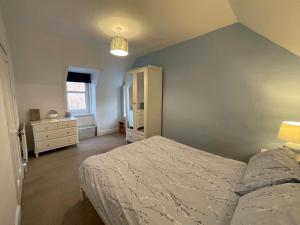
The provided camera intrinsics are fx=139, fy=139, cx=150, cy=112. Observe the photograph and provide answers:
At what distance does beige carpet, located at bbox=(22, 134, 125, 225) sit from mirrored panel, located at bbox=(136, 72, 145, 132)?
1312 millimetres

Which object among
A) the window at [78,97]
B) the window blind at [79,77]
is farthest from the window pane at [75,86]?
the window blind at [79,77]

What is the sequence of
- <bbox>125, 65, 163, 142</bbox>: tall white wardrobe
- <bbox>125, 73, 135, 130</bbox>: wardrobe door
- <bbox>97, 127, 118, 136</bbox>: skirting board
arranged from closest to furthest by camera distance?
<bbox>125, 65, 163, 142</bbox>: tall white wardrobe, <bbox>125, 73, 135, 130</bbox>: wardrobe door, <bbox>97, 127, 118, 136</bbox>: skirting board

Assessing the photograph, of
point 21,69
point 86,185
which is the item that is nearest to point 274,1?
point 86,185

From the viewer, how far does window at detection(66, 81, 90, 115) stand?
400 centimetres

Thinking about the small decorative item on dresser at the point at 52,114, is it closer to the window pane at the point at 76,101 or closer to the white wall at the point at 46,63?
the white wall at the point at 46,63

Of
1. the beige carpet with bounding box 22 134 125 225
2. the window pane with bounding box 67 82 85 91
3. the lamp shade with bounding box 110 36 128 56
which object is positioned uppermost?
the lamp shade with bounding box 110 36 128 56

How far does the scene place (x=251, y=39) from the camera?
2029mm

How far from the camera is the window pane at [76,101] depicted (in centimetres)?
403

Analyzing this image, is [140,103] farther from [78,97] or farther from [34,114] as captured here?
→ [34,114]

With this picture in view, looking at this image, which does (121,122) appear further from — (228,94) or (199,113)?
(228,94)

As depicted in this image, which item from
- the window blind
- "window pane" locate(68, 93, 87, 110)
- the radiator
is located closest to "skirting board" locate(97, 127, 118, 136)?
the radiator

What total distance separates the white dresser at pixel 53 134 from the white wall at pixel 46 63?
436 mm

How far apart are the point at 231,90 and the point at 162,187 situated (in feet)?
6.42

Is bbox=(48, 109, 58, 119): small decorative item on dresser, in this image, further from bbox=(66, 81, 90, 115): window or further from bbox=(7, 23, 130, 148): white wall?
bbox=(66, 81, 90, 115): window
